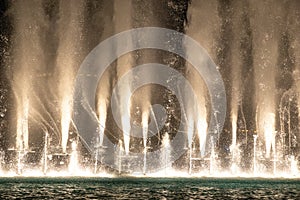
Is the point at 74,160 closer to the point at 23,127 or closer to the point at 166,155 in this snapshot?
the point at 23,127

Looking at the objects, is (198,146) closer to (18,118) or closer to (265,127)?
(265,127)

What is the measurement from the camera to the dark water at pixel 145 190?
35.8 meters

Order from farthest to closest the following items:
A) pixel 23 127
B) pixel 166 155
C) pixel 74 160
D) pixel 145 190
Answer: pixel 166 155, pixel 74 160, pixel 23 127, pixel 145 190

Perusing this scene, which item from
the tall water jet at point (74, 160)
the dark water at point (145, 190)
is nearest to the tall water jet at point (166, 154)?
the tall water jet at point (74, 160)

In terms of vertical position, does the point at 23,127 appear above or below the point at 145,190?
above

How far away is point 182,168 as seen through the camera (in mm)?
58500

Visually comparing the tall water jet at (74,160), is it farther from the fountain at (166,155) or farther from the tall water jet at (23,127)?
the fountain at (166,155)

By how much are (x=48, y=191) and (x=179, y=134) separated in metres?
23.1

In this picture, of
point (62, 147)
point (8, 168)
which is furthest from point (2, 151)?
point (62, 147)

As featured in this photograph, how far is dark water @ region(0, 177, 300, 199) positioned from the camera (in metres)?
35.8

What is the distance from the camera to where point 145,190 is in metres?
40.0

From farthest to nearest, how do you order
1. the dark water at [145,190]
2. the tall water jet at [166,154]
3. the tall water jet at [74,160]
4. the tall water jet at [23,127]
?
the tall water jet at [166,154] → the tall water jet at [74,160] → the tall water jet at [23,127] → the dark water at [145,190]

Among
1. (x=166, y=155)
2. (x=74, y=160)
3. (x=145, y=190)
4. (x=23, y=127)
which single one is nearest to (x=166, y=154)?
(x=166, y=155)

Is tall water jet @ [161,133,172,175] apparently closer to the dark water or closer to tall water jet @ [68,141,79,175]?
tall water jet @ [68,141,79,175]
